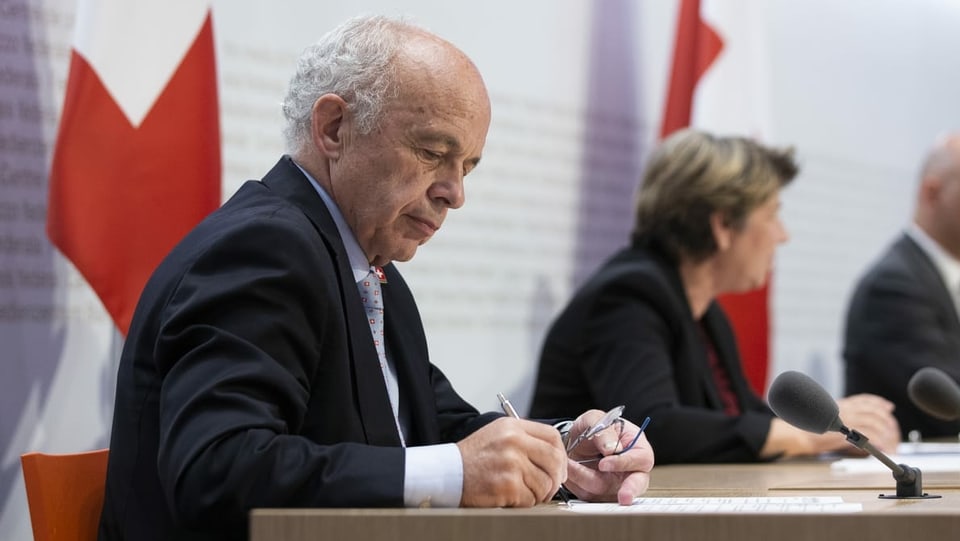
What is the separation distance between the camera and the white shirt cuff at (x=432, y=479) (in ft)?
4.50

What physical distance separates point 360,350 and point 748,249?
1.96m

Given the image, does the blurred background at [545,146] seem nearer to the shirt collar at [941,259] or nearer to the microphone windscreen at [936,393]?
the shirt collar at [941,259]

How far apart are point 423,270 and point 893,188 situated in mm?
3485

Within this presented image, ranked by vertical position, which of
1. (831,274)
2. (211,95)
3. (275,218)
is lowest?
(831,274)

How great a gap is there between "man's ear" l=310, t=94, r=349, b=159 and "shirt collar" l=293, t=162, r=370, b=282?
5cm

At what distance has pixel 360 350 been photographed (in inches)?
64.4

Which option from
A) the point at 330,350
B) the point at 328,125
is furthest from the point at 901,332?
the point at 330,350

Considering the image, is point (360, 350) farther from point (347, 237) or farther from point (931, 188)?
point (931, 188)

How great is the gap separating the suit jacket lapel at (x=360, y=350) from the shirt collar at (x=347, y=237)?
83 mm

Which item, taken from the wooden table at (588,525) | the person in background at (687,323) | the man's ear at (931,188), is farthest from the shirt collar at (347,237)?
the man's ear at (931,188)

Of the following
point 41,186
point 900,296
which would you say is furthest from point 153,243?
point 900,296

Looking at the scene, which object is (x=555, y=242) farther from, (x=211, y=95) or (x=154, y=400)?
(x=154, y=400)

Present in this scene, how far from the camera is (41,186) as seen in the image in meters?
2.50

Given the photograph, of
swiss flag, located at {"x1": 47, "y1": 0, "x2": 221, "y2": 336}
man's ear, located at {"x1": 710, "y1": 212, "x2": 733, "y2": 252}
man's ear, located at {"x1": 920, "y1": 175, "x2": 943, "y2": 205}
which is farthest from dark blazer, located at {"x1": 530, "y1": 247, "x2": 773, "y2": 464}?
man's ear, located at {"x1": 920, "y1": 175, "x2": 943, "y2": 205}
